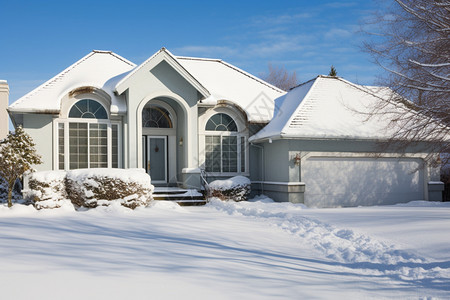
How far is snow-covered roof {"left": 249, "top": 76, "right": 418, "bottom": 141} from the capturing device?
16094mm

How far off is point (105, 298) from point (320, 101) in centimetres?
1481

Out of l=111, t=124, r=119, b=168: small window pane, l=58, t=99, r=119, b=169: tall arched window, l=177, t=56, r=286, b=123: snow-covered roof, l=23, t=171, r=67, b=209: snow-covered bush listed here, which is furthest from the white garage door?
l=23, t=171, r=67, b=209: snow-covered bush

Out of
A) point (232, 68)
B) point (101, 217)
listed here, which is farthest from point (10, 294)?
point (232, 68)

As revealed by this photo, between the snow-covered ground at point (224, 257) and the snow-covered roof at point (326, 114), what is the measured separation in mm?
5495

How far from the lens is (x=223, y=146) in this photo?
1778cm

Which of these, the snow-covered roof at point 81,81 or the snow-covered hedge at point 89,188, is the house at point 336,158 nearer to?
the snow-covered hedge at point 89,188

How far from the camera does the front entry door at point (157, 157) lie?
17859mm

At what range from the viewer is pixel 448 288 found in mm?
5355

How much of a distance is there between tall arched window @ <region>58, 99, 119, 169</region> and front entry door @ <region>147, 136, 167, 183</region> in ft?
6.30

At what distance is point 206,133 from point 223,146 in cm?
92

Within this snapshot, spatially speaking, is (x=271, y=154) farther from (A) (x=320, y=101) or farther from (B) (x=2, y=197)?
(B) (x=2, y=197)

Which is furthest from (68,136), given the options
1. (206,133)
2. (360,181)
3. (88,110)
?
(360,181)

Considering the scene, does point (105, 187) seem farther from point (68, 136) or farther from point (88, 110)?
point (88, 110)

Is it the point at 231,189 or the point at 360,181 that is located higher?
the point at 360,181
